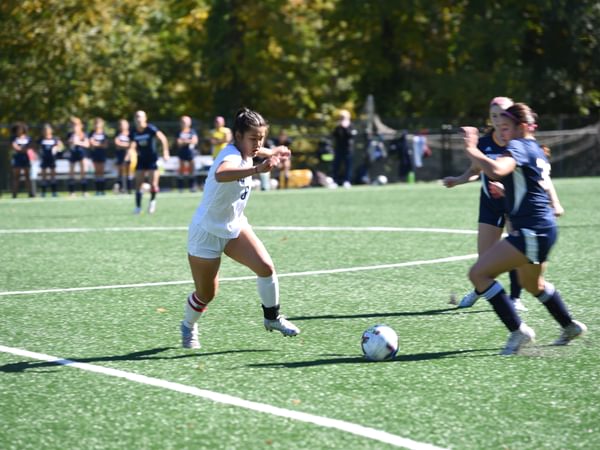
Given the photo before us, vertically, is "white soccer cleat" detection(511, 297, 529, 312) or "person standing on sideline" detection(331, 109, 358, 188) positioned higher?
"person standing on sideline" detection(331, 109, 358, 188)

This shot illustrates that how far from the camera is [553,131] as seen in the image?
4162 cm

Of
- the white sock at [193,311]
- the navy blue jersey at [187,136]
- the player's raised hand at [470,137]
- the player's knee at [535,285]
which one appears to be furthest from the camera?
the navy blue jersey at [187,136]

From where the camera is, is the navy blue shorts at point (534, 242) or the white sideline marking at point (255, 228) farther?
the white sideline marking at point (255, 228)

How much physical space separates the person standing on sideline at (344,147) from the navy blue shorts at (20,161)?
910 cm

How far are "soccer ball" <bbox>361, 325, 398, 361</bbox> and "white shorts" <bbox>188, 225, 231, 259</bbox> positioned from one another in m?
1.30

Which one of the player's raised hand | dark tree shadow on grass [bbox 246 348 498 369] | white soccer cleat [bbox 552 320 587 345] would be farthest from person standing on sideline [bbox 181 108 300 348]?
white soccer cleat [bbox 552 320 587 345]

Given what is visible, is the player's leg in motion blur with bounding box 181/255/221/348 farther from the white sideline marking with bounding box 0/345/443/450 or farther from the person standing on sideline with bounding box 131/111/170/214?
the person standing on sideline with bounding box 131/111/170/214

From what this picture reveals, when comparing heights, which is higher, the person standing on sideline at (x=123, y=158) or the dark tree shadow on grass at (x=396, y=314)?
the person standing on sideline at (x=123, y=158)

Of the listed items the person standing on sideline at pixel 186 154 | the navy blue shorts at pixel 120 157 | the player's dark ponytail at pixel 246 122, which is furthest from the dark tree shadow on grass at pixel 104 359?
the navy blue shorts at pixel 120 157

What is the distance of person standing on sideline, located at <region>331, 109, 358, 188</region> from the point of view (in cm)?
3200

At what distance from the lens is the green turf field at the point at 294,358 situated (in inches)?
225

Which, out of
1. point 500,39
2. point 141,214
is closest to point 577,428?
point 141,214

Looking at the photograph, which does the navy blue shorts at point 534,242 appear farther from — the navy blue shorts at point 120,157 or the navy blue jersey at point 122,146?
the navy blue shorts at point 120,157

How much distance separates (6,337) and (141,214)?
13.2 metres
